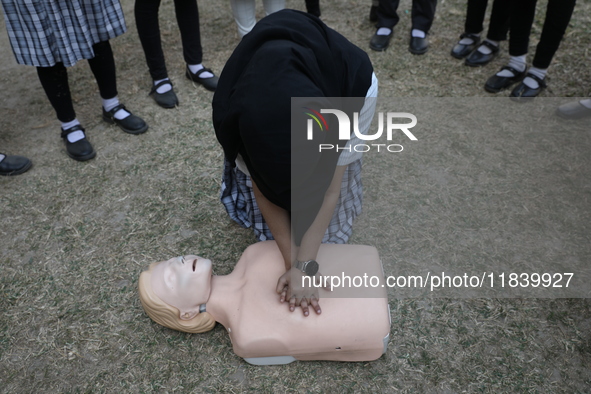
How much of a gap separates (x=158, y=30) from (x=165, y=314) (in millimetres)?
1833

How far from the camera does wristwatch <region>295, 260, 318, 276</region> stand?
1.61 meters

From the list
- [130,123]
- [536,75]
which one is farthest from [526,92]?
[130,123]

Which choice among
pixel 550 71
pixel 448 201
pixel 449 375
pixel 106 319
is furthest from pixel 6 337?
pixel 550 71

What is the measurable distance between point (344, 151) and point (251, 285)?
0.58m

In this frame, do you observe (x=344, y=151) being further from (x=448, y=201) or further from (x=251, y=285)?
(x=448, y=201)

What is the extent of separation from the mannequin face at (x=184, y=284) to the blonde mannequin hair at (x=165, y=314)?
0.05ft

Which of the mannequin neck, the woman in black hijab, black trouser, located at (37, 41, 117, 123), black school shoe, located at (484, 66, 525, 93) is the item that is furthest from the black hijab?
black school shoe, located at (484, 66, 525, 93)

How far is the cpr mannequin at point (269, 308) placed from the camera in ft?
5.09

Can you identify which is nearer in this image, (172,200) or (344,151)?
(344,151)

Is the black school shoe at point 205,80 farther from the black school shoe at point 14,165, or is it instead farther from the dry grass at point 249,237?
the black school shoe at point 14,165

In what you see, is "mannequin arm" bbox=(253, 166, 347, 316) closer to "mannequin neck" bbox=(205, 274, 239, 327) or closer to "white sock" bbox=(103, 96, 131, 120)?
"mannequin neck" bbox=(205, 274, 239, 327)

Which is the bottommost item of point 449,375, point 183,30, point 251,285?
point 449,375

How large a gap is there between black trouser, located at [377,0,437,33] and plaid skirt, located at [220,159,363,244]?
1889 millimetres

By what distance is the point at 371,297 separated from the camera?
5.25 feet
